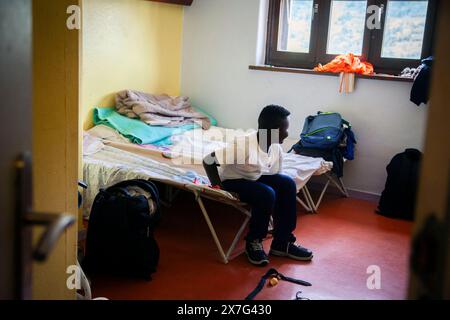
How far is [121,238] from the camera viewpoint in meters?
2.90

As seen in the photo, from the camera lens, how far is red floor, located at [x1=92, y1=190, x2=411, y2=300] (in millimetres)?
2844

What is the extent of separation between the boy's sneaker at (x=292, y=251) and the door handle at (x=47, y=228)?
2522 mm

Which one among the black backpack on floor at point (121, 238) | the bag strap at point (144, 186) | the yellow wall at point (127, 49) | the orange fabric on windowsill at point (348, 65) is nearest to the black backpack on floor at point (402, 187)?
the orange fabric on windowsill at point (348, 65)

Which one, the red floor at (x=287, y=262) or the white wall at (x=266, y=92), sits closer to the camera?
the red floor at (x=287, y=262)

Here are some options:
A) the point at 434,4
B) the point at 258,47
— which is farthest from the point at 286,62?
the point at 434,4

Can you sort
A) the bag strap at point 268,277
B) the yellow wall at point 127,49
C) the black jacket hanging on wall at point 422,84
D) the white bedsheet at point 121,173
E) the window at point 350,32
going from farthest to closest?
the window at point 350,32 < the yellow wall at point 127,49 < the black jacket hanging on wall at point 422,84 < the white bedsheet at point 121,173 < the bag strap at point 268,277

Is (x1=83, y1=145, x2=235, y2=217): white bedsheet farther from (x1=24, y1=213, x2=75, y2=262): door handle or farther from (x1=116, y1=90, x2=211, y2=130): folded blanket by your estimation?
(x1=24, y1=213, x2=75, y2=262): door handle

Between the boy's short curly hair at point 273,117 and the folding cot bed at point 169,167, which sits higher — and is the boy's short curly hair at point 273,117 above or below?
above

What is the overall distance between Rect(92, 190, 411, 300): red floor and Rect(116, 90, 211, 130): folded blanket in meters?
0.80

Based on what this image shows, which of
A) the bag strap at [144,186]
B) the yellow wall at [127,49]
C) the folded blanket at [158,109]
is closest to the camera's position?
the bag strap at [144,186]

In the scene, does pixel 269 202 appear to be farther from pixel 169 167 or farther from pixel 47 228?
pixel 47 228

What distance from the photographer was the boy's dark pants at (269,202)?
10.7ft

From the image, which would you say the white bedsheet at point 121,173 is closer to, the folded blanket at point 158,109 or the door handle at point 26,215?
the folded blanket at point 158,109

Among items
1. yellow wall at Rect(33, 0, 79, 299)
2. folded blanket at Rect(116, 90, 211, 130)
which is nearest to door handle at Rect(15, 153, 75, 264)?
yellow wall at Rect(33, 0, 79, 299)
